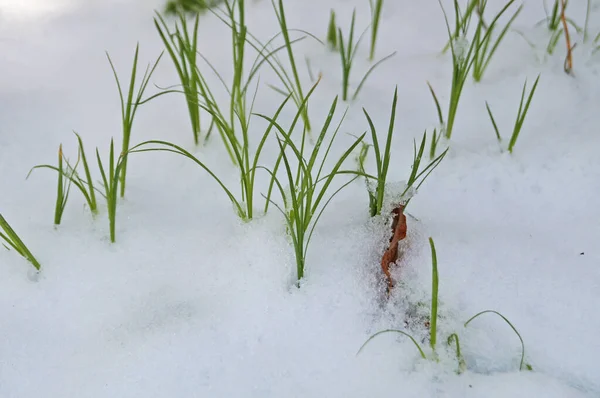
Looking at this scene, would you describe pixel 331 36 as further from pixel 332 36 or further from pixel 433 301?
pixel 433 301

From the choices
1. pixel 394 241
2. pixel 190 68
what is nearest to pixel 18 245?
pixel 190 68

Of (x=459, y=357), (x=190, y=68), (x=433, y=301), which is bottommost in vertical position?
(x=459, y=357)

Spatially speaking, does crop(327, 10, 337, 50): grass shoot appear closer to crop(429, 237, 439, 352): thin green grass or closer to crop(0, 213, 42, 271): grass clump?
crop(429, 237, 439, 352): thin green grass

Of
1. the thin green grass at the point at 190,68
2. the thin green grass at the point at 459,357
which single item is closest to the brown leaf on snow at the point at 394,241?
the thin green grass at the point at 459,357

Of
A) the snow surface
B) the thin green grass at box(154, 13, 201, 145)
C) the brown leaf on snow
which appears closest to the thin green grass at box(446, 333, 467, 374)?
the snow surface

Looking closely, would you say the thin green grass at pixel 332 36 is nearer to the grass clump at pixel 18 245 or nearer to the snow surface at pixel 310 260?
the snow surface at pixel 310 260

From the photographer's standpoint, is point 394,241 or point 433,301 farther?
point 394,241

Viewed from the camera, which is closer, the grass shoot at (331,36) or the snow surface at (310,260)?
the snow surface at (310,260)

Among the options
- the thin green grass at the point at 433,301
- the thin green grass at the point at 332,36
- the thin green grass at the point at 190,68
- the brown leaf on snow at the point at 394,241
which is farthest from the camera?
the thin green grass at the point at 332,36

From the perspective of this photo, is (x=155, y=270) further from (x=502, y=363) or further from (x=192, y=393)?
(x=502, y=363)

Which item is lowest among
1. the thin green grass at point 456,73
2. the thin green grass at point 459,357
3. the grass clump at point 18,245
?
the thin green grass at point 459,357
